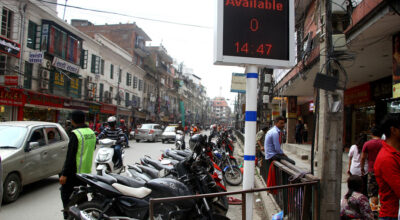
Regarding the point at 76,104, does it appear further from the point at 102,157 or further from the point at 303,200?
the point at 303,200

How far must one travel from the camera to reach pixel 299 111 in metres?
27.2

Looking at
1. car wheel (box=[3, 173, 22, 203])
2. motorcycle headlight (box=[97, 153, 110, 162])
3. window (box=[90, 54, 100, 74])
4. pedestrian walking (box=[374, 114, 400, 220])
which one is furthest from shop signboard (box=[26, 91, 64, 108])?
pedestrian walking (box=[374, 114, 400, 220])

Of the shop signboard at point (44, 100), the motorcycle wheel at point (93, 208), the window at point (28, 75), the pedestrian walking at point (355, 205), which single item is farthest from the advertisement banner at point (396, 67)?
the window at point (28, 75)

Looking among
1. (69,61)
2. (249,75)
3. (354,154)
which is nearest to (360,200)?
(249,75)

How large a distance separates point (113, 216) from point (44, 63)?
65.3 ft

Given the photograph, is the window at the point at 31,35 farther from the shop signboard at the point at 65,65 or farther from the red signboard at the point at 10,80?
the red signboard at the point at 10,80

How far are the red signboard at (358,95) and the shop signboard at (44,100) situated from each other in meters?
19.2

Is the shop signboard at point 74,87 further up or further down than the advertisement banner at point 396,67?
further up

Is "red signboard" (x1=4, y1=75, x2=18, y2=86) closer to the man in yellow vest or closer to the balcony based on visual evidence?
the man in yellow vest

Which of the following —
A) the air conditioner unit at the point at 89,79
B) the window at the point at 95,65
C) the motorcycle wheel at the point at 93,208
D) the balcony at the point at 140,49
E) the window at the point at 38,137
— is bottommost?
the motorcycle wheel at the point at 93,208

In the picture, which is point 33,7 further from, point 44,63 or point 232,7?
point 232,7

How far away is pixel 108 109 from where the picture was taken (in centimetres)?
3131

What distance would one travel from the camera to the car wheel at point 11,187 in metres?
5.53

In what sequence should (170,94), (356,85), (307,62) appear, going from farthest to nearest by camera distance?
(170,94) → (356,85) → (307,62)
